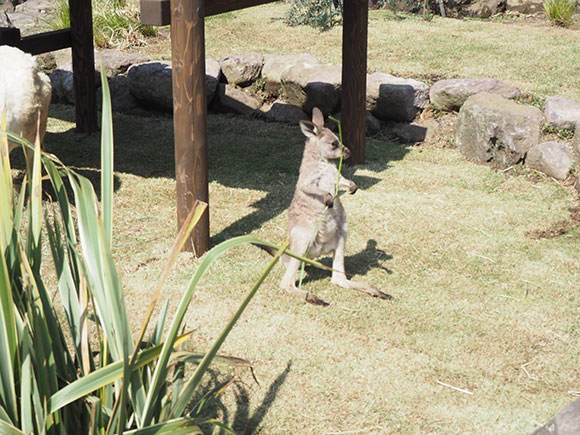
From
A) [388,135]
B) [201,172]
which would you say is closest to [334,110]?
[388,135]

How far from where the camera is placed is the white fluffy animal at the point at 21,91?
5.32 meters

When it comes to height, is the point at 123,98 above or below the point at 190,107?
below

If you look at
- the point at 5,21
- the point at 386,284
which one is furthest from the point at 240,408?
the point at 5,21

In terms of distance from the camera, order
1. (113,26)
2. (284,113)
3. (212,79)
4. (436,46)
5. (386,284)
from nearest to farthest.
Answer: (386,284)
(284,113)
(212,79)
(436,46)
(113,26)

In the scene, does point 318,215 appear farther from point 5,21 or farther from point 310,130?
point 5,21

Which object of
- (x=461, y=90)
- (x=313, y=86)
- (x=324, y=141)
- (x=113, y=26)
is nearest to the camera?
(x=324, y=141)

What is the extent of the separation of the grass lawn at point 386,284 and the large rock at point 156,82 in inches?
17.4

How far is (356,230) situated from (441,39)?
6013 millimetres

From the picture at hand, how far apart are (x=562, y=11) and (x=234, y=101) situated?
6289 mm

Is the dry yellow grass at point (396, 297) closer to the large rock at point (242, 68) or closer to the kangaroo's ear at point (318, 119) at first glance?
the kangaroo's ear at point (318, 119)

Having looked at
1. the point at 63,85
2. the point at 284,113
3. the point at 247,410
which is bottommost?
the point at 247,410

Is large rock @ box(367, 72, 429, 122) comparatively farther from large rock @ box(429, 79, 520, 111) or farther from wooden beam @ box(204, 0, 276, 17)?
wooden beam @ box(204, 0, 276, 17)

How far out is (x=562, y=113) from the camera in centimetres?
730

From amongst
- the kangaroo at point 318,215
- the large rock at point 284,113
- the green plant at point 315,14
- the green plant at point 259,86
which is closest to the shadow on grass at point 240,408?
the kangaroo at point 318,215
